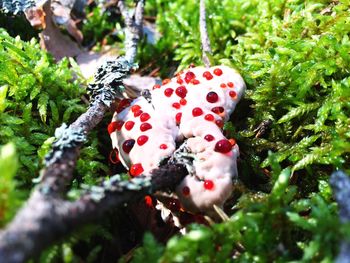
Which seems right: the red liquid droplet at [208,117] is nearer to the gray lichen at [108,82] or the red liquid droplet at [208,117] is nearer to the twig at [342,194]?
the gray lichen at [108,82]

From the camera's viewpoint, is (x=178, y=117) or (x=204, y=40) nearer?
(x=178, y=117)

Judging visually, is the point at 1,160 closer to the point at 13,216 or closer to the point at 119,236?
the point at 13,216

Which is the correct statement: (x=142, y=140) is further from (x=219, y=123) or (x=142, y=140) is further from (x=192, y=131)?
(x=219, y=123)

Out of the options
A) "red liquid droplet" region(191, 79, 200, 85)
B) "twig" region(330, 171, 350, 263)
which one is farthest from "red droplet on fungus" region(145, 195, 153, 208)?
"twig" region(330, 171, 350, 263)

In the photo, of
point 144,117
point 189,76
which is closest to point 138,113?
point 144,117

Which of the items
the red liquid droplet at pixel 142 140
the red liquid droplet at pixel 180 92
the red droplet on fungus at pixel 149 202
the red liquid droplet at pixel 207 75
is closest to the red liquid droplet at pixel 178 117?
the red liquid droplet at pixel 180 92

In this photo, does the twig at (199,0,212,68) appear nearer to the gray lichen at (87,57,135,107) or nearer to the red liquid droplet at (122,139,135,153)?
the gray lichen at (87,57,135,107)
